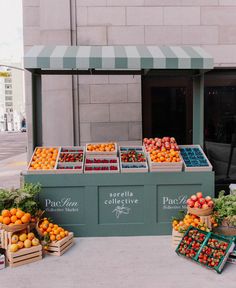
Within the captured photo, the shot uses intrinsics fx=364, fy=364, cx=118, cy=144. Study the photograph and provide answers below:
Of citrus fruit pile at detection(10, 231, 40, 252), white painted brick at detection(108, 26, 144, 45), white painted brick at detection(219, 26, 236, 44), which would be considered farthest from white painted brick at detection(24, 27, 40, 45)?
citrus fruit pile at detection(10, 231, 40, 252)

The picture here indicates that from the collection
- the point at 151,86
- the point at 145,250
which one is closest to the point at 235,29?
the point at 151,86

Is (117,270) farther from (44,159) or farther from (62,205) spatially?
(44,159)

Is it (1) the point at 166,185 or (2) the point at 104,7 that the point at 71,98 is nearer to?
(2) the point at 104,7

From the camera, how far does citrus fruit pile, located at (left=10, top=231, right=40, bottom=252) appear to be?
5.47 metres

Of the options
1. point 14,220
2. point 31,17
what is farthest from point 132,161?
point 31,17

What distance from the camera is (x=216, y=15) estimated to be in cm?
938

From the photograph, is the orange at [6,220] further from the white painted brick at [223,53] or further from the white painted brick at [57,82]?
the white painted brick at [223,53]

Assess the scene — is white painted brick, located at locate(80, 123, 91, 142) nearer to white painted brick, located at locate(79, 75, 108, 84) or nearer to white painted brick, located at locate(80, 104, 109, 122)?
white painted brick, located at locate(80, 104, 109, 122)

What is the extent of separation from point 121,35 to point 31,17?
251 cm

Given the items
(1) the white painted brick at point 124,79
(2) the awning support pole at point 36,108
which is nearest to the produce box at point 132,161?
(2) the awning support pole at point 36,108

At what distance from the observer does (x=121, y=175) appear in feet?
21.9

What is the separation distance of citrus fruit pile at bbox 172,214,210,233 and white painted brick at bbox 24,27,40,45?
621cm

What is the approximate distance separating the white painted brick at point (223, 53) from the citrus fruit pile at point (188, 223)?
4774 millimetres

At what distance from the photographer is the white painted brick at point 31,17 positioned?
966cm
